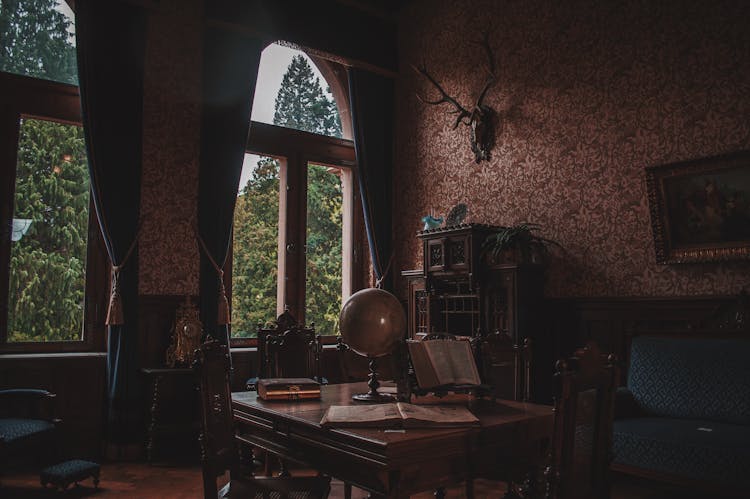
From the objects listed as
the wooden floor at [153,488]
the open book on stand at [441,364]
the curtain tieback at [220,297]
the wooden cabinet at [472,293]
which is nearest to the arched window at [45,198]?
the curtain tieback at [220,297]

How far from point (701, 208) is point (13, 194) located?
5.00 meters

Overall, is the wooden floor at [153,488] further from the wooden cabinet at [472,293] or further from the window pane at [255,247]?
the window pane at [255,247]

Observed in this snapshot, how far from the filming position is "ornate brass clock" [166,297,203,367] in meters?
4.88

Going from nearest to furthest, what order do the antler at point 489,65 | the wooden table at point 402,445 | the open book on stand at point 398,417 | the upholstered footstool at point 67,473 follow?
1. the wooden table at point 402,445
2. the open book on stand at point 398,417
3. the upholstered footstool at point 67,473
4. the antler at point 489,65

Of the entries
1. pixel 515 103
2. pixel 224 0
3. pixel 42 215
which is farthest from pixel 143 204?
pixel 515 103

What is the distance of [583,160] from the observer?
472cm

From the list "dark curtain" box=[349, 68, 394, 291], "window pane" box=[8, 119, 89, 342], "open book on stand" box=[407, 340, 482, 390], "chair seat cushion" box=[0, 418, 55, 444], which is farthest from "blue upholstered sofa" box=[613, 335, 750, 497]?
"window pane" box=[8, 119, 89, 342]

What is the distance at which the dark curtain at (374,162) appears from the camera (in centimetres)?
636

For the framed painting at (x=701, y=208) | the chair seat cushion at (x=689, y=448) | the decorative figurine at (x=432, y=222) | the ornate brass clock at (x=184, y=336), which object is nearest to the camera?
the chair seat cushion at (x=689, y=448)

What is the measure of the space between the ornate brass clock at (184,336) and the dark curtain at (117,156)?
296 millimetres

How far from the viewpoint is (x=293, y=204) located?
6055 millimetres

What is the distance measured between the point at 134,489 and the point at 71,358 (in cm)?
132

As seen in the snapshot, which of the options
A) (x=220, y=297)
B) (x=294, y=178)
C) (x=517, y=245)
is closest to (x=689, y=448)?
(x=517, y=245)

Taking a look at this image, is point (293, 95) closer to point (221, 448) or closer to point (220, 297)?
point (220, 297)
